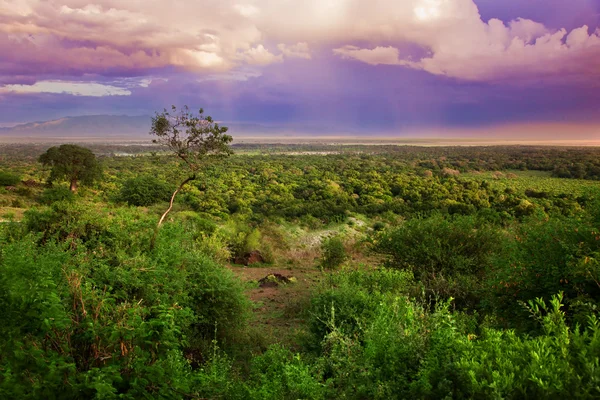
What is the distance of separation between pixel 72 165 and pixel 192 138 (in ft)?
93.4

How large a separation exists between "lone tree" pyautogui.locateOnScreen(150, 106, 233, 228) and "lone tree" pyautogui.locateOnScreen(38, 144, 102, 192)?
27.0 metres

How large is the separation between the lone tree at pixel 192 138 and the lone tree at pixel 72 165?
1061 inches

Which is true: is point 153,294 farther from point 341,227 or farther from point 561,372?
point 341,227

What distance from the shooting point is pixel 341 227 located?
3512 cm

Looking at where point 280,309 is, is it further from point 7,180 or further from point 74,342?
point 7,180

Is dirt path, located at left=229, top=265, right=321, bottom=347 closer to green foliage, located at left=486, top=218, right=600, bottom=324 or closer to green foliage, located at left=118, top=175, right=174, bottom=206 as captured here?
green foliage, located at left=486, top=218, right=600, bottom=324

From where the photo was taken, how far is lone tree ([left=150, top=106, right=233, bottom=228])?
16.4 m

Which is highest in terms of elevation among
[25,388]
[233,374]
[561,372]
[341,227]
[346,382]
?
[561,372]

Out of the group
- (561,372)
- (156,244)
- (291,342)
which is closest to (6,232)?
(156,244)

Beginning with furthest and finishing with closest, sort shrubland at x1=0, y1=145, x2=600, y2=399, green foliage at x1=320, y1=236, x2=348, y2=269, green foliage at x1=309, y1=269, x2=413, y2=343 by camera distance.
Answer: green foliage at x1=320, y1=236, x2=348, y2=269, green foliage at x1=309, y1=269, x2=413, y2=343, shrubland at x1=0, y1=145, x2=600, y2=399

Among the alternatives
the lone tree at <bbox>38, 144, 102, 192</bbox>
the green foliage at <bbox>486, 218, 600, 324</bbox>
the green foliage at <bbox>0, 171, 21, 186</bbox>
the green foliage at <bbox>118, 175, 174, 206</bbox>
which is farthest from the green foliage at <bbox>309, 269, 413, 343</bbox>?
the green foliage at <bbox>0, 171, 21, 186</bbox>

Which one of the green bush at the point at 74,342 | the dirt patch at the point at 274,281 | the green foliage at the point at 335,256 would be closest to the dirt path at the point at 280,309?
the dirt patch at the point at 274,281

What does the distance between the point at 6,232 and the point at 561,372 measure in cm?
1172

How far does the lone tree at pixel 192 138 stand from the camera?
16.4m
